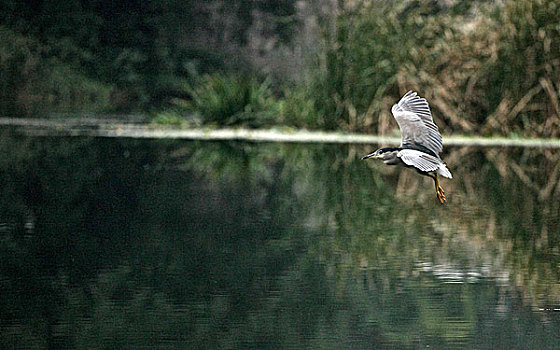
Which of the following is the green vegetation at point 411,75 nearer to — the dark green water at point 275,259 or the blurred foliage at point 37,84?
the blurred foliage at point 37,84

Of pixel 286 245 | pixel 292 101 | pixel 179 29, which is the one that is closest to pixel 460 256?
pixel 286 245

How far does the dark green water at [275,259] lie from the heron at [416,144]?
477 millimetres

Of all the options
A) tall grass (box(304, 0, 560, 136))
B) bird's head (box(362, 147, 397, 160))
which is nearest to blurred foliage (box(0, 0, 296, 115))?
tall grass (box(304, 0, 560, 136))

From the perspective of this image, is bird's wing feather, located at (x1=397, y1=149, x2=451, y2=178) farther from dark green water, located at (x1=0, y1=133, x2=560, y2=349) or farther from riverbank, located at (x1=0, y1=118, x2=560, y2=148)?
riverbank, located at (x1=0, y1=118, x2=560, y2=148)

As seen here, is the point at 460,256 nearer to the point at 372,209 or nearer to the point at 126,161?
the point at 372,209

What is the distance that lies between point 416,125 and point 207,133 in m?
10.0

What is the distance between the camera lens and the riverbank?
45.9 feet

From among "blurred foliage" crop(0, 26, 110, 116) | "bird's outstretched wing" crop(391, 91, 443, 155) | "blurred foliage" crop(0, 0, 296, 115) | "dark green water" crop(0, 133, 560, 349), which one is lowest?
"dark green water" crop(0, 133, 560, 349)

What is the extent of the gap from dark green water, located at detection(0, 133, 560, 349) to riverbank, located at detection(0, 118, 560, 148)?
306 centimetres

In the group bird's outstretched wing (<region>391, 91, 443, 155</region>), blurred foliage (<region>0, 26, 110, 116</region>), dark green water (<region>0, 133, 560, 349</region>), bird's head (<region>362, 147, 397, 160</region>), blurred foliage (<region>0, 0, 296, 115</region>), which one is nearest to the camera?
dark green water (<region>0, 133, 560, 349</region>)

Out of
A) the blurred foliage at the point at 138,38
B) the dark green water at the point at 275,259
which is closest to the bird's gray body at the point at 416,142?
the dark green water at the point at 275,259

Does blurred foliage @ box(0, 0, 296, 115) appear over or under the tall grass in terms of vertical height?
over

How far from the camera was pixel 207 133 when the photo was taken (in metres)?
16.0

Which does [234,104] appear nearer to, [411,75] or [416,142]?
[411,75]
